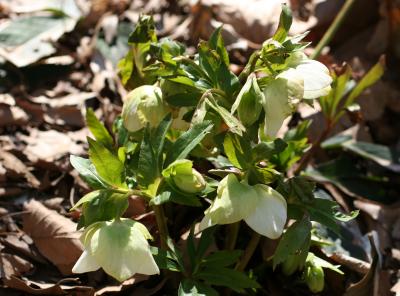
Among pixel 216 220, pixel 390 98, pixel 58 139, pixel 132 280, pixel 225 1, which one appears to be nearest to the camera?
pixel 216 220

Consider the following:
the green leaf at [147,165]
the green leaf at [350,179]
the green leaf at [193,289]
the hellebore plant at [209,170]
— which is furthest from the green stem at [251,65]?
the green leaf at [350,179]

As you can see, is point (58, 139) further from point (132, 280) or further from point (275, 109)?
point (275, 109)

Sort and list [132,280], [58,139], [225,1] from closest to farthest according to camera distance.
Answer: [132,280]
[58,139]
[225,1]

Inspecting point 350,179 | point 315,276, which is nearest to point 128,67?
point 315,276

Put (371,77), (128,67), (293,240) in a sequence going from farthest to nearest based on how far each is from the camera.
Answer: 1. (371,77)
2. (128,67)
3. (293,240)

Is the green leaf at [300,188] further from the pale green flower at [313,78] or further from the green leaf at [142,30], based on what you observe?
the green leaf at [142,30]

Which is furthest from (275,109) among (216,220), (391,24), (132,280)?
(391,24)

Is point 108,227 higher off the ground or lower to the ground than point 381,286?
higher

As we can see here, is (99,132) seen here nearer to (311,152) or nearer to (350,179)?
(311,152)
